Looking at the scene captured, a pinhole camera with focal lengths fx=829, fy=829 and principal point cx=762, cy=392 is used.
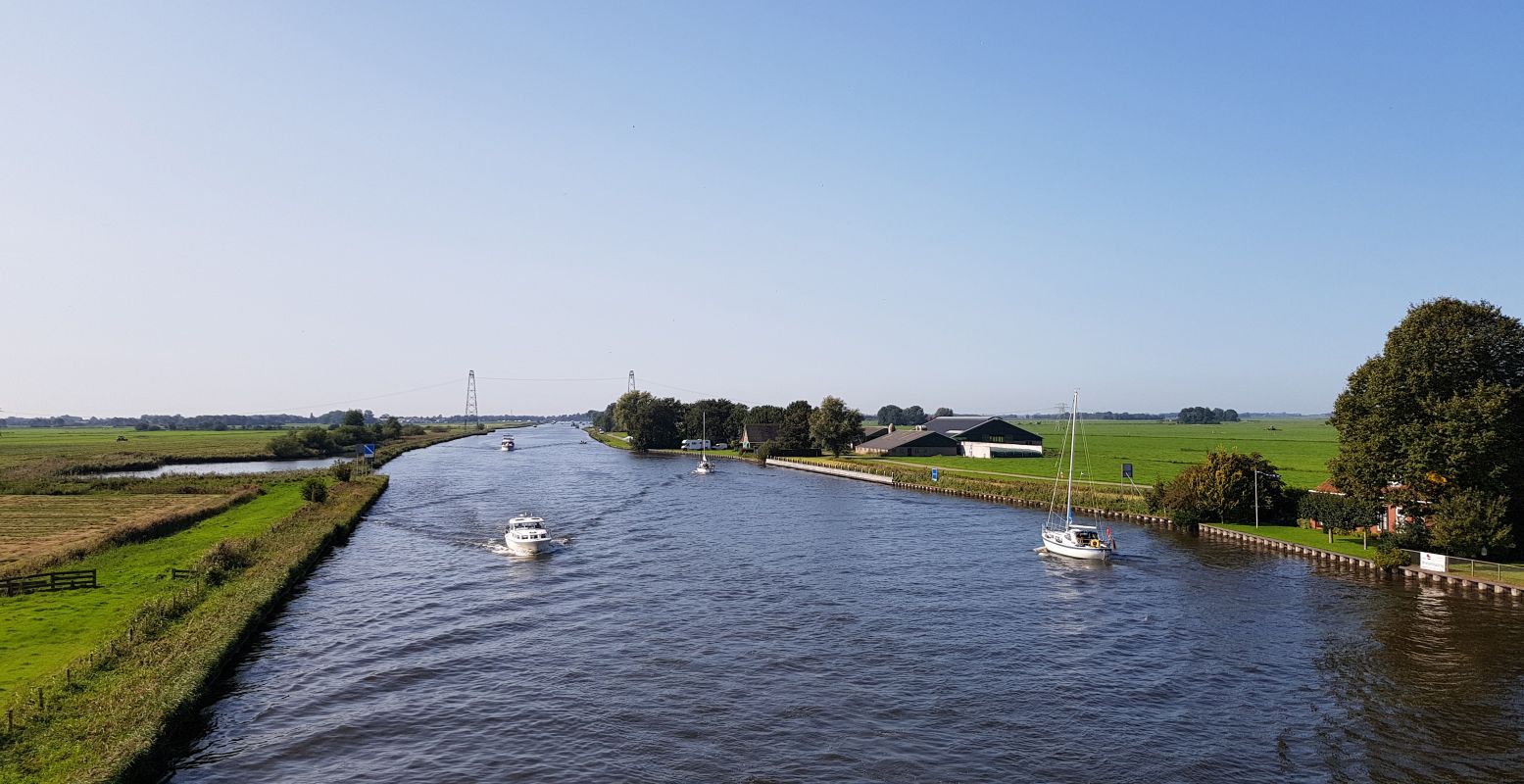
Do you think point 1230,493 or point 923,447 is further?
point 923,447

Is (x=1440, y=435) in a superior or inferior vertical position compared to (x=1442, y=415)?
inferior

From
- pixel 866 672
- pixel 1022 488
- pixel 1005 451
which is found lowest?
pixel 866 672

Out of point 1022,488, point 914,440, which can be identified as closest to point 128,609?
point 1022,488

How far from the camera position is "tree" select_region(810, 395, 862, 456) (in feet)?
541

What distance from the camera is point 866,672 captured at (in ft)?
115

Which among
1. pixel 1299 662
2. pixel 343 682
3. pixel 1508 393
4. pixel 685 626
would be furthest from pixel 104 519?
pixel 1508 393

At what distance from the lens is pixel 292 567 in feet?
171

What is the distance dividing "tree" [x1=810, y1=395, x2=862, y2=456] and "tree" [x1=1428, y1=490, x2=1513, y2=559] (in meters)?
116

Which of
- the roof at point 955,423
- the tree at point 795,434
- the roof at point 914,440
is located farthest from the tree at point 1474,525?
the tree at point 795,434

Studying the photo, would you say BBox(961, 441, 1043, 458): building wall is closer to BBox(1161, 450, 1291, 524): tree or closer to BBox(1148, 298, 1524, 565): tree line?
BBox(1161, 450, 1291, 524): tree

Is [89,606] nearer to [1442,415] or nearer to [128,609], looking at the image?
[128,609]

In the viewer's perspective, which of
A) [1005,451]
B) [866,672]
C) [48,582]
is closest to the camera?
[866,672]

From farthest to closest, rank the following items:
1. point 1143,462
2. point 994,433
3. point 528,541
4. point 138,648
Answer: point 994,433 < point 1143,462 < point 528,541 < point 138,648

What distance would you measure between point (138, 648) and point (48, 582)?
17.8m
